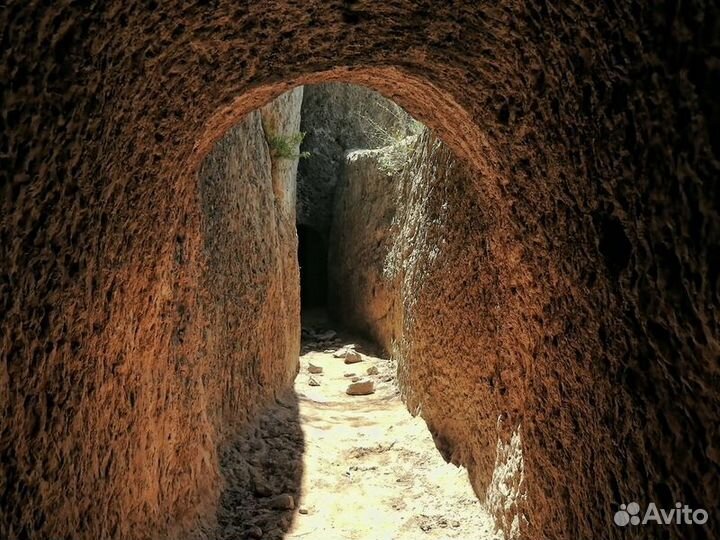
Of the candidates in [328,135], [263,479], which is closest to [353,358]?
[263,479]

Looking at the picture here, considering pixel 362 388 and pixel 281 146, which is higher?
pixel 281 146

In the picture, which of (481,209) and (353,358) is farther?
(353,358)

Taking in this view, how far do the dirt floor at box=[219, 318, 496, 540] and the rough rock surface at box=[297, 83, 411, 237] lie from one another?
7282 mm

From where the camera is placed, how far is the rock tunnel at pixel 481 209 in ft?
4.50

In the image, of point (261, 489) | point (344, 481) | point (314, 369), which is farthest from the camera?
point (314, 369)

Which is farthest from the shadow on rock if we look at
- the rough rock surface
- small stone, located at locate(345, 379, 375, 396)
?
the rough rock surface

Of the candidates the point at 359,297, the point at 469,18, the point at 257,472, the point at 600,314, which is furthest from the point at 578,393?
the point at 359,297

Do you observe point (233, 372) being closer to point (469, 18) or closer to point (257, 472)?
point (257, 472)

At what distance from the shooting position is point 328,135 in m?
13.3

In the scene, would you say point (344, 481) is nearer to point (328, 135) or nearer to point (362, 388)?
point (362, 388)

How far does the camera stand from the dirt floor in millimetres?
3648

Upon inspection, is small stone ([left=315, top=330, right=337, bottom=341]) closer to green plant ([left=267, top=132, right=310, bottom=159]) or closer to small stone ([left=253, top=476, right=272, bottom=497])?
green plant ([left=267, top=132, right=310, bottom=159])

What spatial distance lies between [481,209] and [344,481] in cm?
234

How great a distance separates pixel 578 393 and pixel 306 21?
1.62 meters
